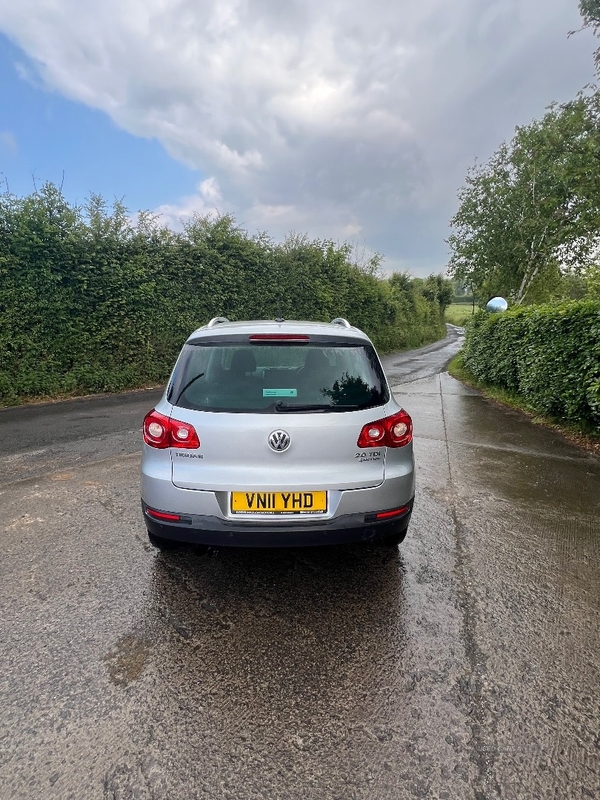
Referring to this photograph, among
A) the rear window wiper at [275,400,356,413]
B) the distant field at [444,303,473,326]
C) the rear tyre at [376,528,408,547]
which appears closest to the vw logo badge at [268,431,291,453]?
the rear window wiper at [275,400,356,413]

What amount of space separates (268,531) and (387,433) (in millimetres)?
939

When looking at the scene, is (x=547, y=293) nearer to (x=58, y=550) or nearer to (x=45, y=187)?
(x=45, y=187)

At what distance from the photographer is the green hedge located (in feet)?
20.7

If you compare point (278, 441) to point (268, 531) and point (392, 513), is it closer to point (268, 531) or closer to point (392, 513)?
point (268, 531)

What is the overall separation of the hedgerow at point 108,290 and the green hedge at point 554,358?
24.0ft

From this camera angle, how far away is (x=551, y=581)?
10.1 ft

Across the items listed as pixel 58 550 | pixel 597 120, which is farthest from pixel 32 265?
pixel 597 120

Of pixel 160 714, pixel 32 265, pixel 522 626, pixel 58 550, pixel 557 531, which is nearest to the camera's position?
pixel 160 714

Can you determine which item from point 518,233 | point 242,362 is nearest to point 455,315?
point 518,233

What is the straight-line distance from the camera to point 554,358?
7324 millimetres

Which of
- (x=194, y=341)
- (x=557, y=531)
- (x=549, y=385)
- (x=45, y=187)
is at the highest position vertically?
(x=45, y=187)

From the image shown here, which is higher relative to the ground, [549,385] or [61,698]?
[549,385]

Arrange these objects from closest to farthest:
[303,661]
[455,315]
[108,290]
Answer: [303,661] → [108,290] → [455,315]

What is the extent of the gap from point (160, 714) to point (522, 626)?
1975 mm
